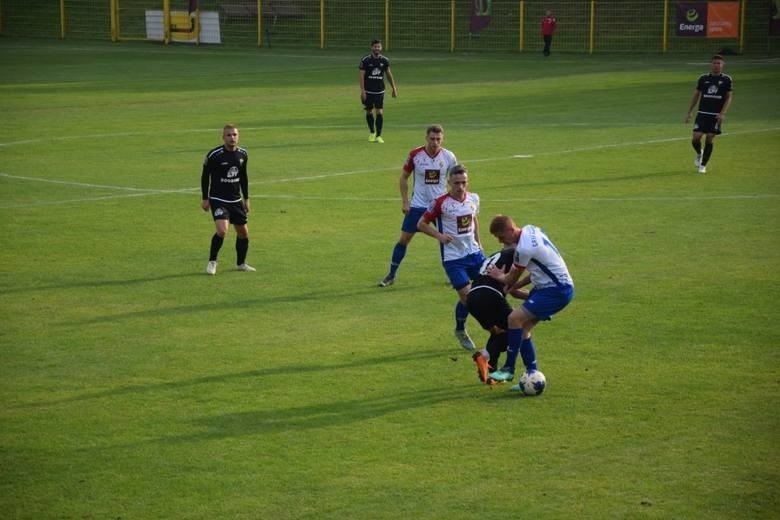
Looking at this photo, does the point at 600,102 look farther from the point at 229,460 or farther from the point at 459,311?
the point at 229,460

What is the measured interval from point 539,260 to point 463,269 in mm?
2579

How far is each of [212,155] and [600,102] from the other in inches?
1101

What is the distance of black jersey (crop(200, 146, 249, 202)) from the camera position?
65.1 ft

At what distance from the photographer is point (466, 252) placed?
15633mm

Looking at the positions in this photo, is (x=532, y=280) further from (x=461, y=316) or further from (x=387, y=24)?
(x=387, y=24)

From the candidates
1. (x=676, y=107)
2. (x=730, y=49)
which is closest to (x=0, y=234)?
(x=676, y=107)

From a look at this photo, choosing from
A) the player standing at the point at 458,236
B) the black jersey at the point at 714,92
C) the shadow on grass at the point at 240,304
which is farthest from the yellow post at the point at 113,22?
the player standing at the point at 458,236

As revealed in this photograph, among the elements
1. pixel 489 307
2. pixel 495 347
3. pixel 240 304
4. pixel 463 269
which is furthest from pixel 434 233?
pixel 240 304

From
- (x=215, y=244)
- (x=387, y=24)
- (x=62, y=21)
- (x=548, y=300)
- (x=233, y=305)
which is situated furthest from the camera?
(x=62, y=21)

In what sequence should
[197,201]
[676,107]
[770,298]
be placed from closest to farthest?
[770,298]
[197,201]
[676,107]

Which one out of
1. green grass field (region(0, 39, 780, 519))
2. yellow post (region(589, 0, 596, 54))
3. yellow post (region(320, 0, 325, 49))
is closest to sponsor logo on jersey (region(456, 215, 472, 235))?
green grass field (region(0, 39, 780, 519))

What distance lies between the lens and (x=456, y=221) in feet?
51.0

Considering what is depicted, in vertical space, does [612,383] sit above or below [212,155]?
below

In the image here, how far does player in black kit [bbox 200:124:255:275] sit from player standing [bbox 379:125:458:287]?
108 inches
